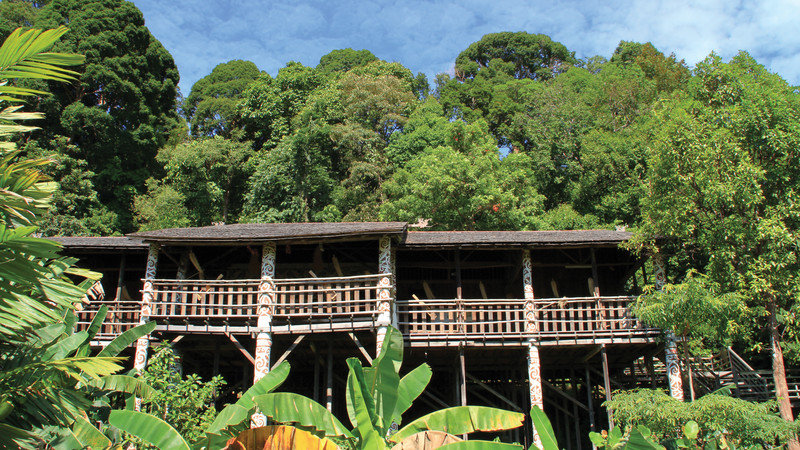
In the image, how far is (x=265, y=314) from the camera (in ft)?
48.8

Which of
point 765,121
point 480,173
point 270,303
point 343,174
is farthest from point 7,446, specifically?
point 343,174

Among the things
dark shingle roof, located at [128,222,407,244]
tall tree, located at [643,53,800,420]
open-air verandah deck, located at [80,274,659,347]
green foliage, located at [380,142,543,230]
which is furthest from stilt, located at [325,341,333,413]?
green foliage, located at [380,142,543,230]

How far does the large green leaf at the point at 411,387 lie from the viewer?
7500 millimetres

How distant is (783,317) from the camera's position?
47.4 feet

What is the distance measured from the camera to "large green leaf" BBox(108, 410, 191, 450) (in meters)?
6.61

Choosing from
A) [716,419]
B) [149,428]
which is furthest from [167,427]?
[716,419]

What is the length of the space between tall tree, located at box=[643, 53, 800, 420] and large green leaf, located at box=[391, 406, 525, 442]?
8.64m

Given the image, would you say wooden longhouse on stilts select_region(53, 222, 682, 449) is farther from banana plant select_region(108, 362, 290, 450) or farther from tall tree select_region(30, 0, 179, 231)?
tall tree select_region(30, 0, 179, 231)

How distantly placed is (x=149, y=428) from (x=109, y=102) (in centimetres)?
3079

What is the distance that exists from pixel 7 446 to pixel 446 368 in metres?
14.1

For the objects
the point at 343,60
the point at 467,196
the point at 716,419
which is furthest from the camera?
the point at 343,60

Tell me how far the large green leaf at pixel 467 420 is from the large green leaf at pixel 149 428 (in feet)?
8.52

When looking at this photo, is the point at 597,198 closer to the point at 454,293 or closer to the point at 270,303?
the point at 454,293

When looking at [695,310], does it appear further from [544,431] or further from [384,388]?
[384,388]
